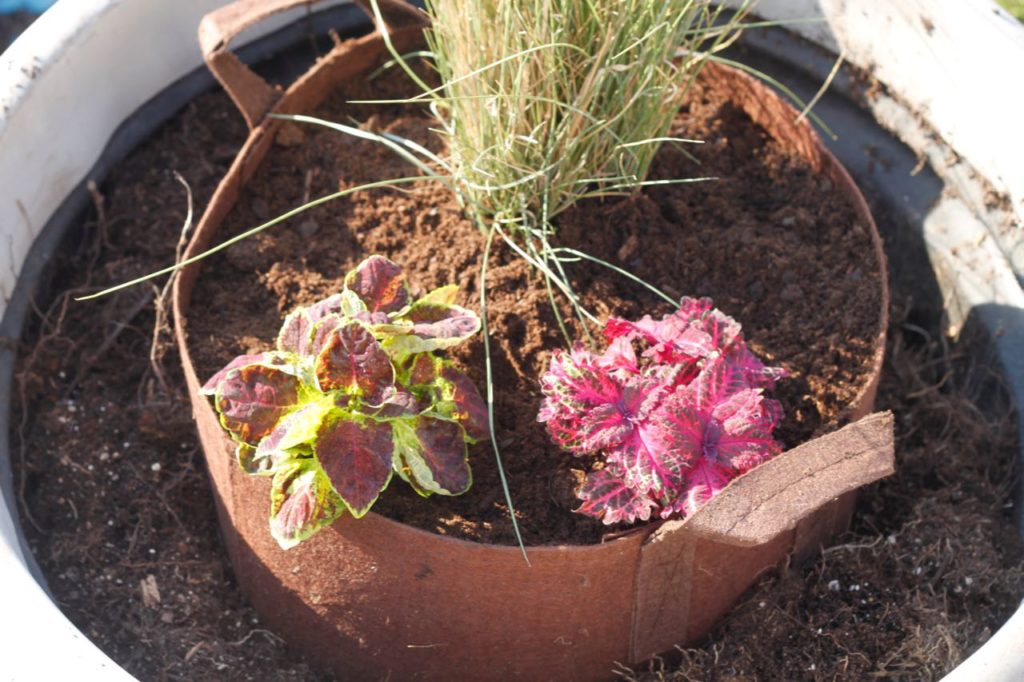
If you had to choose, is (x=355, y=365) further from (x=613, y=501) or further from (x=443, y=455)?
(x=613, y=501)

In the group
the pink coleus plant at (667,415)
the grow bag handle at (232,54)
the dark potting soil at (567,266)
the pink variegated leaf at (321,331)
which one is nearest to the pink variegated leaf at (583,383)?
the pink coleus plant at (667,415)

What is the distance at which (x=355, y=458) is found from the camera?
1.15m

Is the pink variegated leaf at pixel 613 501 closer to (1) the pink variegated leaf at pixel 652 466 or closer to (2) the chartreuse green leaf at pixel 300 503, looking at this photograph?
(1) the pink variegated leaf at pixel 652 466

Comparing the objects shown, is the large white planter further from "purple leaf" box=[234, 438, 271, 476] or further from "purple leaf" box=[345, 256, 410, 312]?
"purple leaf" box=[345, 256, 410, 312]

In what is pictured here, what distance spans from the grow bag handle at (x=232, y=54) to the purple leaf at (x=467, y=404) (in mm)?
455

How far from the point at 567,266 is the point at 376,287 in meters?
0.30

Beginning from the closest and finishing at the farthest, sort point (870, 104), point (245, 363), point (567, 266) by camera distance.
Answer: point (245, 363)
point (567, 266)
point (870, 104)

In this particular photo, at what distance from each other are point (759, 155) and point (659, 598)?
73 centimetres

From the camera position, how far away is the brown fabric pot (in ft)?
3.84

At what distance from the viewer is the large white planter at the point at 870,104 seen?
1.51 meters

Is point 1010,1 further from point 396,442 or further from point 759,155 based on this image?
point 396,442

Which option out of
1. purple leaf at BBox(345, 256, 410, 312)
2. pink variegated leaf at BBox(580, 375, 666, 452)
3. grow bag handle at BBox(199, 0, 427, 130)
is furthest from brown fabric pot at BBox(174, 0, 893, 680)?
purple leaf at BBox(345, 256, 410, 312)

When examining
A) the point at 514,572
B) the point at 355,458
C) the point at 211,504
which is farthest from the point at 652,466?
the point at 211,504

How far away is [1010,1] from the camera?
7.89 feet
